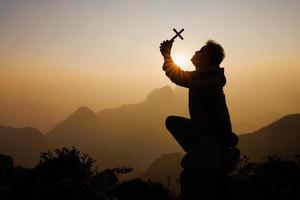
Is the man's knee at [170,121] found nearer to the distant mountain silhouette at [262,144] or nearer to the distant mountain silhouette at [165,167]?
the distant mountain silhouette at [262,144]

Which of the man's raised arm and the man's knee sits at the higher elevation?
the man's raised arm

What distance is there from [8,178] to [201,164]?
576 cm

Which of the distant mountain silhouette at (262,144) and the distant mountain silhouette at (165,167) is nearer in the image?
the distant mountain silhouette at (262,144)

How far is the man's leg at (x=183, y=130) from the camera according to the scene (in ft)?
19.7

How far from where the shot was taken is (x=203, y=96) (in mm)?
5863

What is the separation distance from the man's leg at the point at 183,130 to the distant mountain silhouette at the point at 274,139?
343 feet

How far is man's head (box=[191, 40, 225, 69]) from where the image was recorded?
603 cm

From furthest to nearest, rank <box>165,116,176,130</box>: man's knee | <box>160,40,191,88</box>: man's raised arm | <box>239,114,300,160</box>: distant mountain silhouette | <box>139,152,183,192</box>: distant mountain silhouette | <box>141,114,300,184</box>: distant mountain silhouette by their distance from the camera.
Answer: <box>139,152,183,192</box>: distant mountain silhouette
<box>141,114,300,184</box>: distant mountain silhouette
<box>239,114,300,160</box>: distant mountain silhouette
<box>165,116,176,130</box>: man's knee
<box>160,40,191,88</box>: man's raised arm

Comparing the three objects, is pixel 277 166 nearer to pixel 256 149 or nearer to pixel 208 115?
pixel 208 115

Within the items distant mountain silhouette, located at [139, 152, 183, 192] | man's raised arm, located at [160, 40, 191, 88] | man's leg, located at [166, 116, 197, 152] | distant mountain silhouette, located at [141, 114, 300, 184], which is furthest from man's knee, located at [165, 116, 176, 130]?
distant mountain silhouette, located at [139, 152, 183, 192]

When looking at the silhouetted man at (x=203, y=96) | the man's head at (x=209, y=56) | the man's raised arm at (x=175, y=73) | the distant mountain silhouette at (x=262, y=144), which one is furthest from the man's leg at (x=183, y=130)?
the distant mountain silhouette at (x=262, y=144)

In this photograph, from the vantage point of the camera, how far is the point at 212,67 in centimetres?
599

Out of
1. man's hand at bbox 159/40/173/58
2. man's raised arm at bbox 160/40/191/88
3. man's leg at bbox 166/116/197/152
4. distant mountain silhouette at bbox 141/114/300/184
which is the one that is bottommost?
distant mountain silhouette at bbox 141/114/300/184

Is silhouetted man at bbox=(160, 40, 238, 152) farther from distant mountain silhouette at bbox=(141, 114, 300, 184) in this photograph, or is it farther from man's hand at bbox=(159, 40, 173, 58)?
distant mountain silhouette at bbox=(141, 114, 300, 184)
